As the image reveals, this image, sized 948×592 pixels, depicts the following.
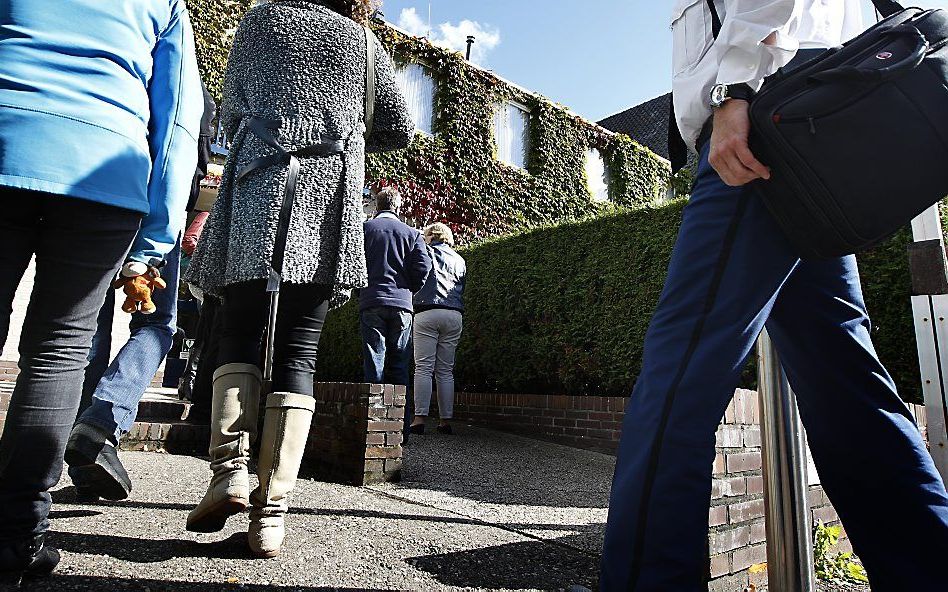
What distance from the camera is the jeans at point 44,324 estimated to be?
5.51ft

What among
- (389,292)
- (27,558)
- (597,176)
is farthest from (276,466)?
(597,176)

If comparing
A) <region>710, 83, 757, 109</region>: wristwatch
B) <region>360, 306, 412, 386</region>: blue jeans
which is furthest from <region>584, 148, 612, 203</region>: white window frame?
<region>710, 83, 757, 109</region>: wristwatch

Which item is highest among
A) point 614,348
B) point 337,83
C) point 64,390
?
point 337,83

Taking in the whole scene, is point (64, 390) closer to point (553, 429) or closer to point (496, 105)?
point (553, 429)

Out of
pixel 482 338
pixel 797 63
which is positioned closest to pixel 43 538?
pixel 797 63

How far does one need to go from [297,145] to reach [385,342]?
306 centimetres

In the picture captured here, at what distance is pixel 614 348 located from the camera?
6059mm

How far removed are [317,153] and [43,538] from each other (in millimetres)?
1421

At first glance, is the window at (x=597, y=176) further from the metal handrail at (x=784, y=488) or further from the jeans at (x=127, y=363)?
the metal handrail at (x=784, y=488)

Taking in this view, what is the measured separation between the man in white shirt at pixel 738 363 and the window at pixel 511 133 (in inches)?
524

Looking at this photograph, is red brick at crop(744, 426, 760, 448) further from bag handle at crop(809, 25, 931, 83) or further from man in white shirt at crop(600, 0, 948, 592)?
bag handle at crop(809, 25, 931, 83)

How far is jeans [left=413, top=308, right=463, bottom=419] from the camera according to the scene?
600 centimetres

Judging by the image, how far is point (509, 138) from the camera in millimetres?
14930

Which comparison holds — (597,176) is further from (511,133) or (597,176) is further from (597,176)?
(511,133)
